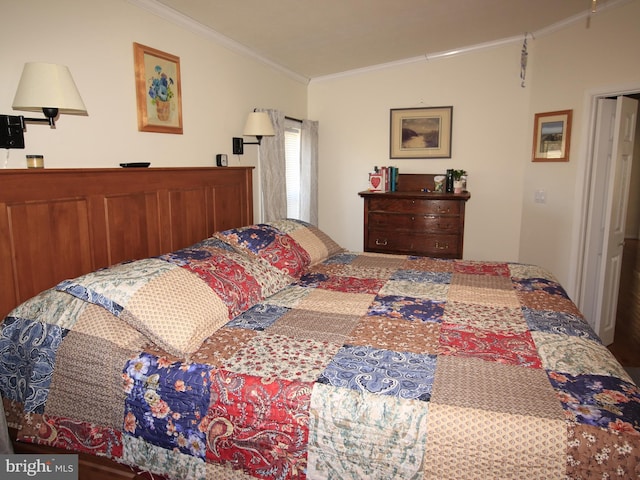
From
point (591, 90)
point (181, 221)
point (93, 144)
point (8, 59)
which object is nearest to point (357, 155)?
point (591, 90)

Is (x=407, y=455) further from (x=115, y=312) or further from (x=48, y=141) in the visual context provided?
(x=48, y=141)

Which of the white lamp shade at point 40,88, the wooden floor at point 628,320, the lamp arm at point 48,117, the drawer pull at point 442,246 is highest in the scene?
the white lamp shade at point 40,88

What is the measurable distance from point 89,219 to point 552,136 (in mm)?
3666

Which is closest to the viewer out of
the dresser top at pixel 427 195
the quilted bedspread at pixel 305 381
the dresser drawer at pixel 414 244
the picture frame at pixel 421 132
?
the quilted bedspread at pixel 305 381

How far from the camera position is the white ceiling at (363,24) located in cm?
280

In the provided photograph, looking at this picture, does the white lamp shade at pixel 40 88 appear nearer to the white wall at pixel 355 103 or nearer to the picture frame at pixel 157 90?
the white wall at pixel 355 103

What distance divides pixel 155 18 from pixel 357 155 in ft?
8.97

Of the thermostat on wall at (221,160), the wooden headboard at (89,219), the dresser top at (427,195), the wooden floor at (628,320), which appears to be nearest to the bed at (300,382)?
the wooden headboard at (89,219)

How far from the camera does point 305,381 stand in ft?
4.59

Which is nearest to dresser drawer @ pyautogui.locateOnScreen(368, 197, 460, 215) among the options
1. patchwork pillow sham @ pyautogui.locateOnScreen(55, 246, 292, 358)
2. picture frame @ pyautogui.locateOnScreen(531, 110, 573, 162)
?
picture frame @ pyautogui.locateOnScreen(531, 110, 573, 162)

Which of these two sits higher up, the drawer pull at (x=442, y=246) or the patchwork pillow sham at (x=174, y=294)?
the patchwork pillow sham at (x=174, y=294)

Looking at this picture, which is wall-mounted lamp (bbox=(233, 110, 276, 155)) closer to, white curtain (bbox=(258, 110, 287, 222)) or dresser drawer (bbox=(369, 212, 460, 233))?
white curtain (bbox=(258, 110, 287, 222))

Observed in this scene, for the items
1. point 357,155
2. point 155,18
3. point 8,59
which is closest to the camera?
point 8,59

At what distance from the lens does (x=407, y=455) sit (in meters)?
1.25
